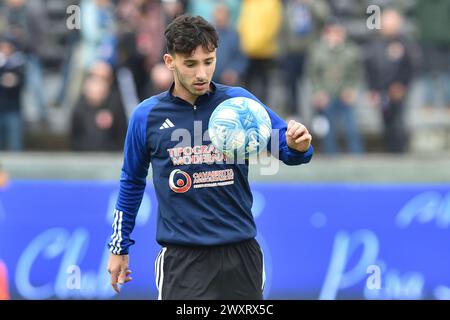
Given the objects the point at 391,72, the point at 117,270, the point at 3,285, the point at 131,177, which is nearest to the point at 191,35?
the point at 131,177

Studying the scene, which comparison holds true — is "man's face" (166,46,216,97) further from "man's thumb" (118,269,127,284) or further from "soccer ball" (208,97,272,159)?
"man's thumb" (118,269,127,284)

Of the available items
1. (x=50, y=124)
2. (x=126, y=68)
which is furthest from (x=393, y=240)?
(x=50, y=124)

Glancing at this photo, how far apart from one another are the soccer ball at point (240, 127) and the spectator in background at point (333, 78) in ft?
21.4

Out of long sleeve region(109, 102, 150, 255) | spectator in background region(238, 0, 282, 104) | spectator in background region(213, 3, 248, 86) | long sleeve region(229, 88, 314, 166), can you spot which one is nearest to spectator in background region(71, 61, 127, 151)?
spectator in background region(213, 3, 248, 86)

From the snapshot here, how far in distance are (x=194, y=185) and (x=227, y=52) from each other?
6609 millimetres

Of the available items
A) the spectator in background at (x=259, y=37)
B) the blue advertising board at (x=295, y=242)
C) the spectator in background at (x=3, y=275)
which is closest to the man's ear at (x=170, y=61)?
the spectator in background at (x=3, y=275)

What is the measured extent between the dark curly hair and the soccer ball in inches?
13.9

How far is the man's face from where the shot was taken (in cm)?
553

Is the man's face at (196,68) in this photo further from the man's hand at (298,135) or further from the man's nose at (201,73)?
the man's hand at (298,135)

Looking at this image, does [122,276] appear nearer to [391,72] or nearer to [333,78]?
[333,78]

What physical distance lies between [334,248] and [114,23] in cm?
409

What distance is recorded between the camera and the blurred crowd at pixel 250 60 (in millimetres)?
11977
